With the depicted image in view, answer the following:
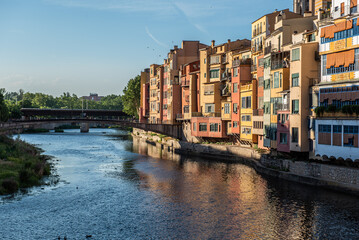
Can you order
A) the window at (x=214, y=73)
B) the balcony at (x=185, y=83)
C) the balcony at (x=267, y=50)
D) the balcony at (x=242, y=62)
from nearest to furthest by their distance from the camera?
the balcony at (x=267, y=50) → the balcony at (x=242, y=62) → the window at (x=214, y=73) → the balcony at (x=185, y=83)

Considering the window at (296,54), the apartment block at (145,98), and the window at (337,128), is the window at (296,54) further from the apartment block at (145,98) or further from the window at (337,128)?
the apartment block at (145,98)

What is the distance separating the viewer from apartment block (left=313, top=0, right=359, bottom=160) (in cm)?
4359

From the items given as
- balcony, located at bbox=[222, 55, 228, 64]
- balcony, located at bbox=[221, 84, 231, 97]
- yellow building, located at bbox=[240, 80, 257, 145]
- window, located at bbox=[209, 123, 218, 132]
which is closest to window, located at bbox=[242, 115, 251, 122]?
yellow building, located at bbox=[240, 80, 257, 145]

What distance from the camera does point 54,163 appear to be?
69.9 m

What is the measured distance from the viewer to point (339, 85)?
45.6 meters

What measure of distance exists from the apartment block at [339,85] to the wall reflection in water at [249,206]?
5.61 meters

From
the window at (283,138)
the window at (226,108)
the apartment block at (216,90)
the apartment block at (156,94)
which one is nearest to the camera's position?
the window at (283,138)

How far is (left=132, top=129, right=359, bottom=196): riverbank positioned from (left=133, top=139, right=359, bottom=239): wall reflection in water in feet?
3.79

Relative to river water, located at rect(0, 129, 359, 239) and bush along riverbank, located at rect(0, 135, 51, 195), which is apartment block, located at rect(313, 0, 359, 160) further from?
bush along riverbank, located at rect(0, 135, 51, 195)

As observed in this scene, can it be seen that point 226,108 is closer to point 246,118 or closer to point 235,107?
point 235,107

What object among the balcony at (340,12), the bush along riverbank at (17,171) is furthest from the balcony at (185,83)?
the balcony at (340,12)

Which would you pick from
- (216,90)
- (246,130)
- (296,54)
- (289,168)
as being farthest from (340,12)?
(216,90)

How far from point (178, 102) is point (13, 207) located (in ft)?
220

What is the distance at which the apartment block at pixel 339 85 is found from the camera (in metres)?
43.6
